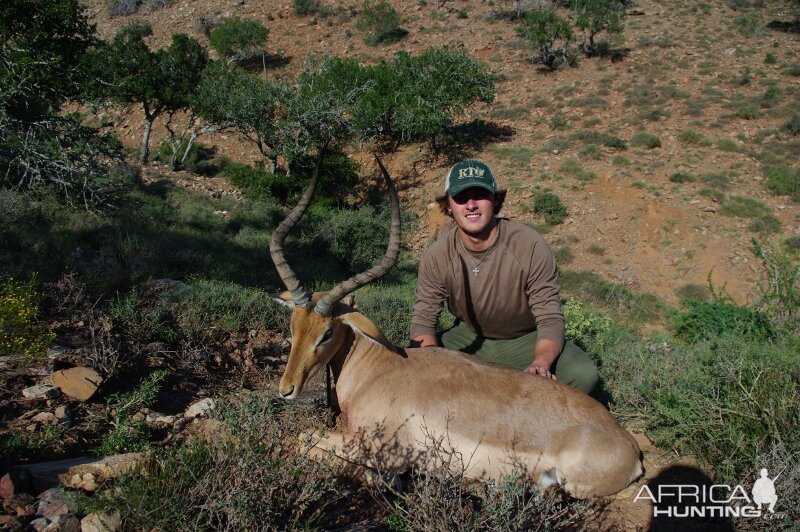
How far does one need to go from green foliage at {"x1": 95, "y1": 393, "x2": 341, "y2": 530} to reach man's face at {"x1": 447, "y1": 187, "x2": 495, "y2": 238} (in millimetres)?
2235

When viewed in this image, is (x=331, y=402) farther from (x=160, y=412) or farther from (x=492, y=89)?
(x=492, y=89)

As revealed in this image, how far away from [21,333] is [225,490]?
3144 mm

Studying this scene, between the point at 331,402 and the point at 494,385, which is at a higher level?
the point at 494,385

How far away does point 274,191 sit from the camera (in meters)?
23.3

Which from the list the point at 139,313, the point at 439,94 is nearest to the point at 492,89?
the point at 439,94

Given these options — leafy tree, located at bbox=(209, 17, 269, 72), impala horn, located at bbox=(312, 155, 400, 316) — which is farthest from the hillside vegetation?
impala horn, located at bbox=(312, 155, 400, 316)

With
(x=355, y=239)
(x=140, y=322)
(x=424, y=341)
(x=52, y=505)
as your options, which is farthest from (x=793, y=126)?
(x=52, y=505)

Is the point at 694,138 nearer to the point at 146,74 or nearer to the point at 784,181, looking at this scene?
the point at 784,181

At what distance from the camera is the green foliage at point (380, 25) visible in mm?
38531

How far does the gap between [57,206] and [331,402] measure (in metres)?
10.1

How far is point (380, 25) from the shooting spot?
39125 millimetres

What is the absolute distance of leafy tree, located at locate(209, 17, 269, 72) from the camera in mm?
37250

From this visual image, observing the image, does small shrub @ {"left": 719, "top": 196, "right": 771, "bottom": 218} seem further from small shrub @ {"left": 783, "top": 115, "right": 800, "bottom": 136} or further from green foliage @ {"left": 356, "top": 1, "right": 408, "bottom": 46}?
green foliage @ {"left": 356, "top": 1, "right": 408, "bottom": 46}

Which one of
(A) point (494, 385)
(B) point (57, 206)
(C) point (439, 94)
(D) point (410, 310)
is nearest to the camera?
(A) point (494, 385)
